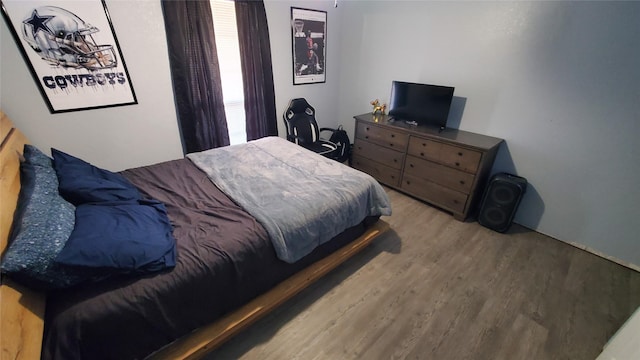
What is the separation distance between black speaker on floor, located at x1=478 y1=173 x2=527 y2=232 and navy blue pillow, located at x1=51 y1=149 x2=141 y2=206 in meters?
2.96

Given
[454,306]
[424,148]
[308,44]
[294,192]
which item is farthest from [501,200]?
[308,44]

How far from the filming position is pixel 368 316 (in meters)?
1.68

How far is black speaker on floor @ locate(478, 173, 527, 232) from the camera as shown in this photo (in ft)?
7.63

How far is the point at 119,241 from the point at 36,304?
0.32 m

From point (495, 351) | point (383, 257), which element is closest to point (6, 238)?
point (383, 257)

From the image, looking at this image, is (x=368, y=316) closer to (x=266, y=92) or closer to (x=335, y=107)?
(x=266, y=92)

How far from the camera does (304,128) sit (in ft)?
11.1

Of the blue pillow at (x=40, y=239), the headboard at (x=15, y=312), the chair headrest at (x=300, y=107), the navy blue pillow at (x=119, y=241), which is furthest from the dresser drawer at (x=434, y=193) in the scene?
the headboard at (x=15, y=312)

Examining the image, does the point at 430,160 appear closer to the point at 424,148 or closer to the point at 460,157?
the point at 424,148

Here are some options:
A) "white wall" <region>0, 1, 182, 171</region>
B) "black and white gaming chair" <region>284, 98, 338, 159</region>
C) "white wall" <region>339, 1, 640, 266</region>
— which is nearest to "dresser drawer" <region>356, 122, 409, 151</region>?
"black and white gaming chair" <region>284, 98, 338, 159</region>

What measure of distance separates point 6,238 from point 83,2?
1.92m

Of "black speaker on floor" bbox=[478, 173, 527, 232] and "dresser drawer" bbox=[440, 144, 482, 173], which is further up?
"dresser drawer" bbox=[440, 144, 482, 173]

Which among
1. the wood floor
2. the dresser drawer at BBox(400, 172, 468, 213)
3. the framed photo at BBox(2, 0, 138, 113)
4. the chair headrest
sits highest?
the framed photo at BBox(2, 0, 138, 113)

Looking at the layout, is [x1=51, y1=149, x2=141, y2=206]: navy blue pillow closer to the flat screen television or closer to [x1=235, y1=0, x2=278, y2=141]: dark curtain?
[x1=235, y1=0, x2=278, y2=141]: dark curtain
